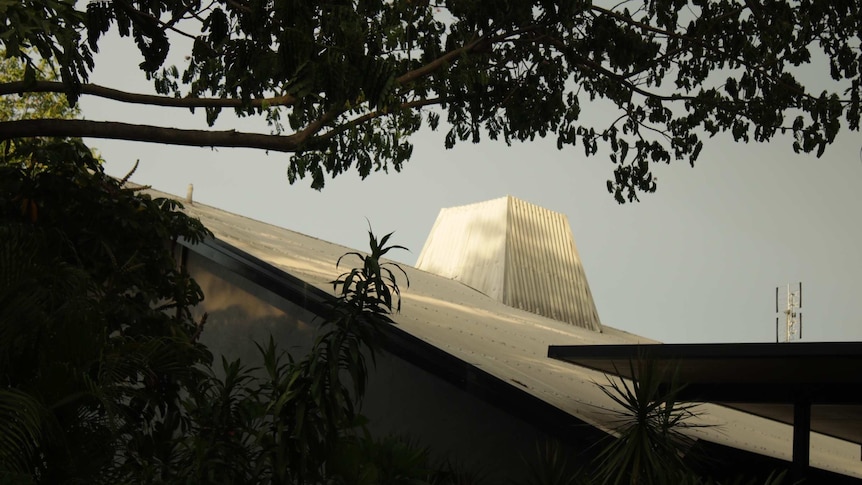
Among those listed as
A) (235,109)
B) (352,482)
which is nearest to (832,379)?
(352,482)

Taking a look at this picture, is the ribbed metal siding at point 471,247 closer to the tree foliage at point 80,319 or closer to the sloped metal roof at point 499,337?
the sloped metal roof at point 499,337

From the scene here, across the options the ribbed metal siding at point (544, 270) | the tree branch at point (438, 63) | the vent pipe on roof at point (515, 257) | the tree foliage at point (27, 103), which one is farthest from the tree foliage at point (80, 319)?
the tree foliage at point (27, 103)

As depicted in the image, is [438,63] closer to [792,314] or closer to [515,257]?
[515,257]

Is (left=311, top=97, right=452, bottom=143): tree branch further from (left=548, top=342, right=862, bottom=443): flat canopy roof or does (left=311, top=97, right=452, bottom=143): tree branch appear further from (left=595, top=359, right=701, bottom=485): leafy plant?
(left=595, top=359, right=701, bottom=485): leafy plant

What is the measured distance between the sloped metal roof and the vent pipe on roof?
815mm

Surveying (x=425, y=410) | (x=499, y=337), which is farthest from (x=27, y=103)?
(x=425, y=410)

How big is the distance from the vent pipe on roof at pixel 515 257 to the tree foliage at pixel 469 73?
5326mm

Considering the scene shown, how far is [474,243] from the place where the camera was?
16734 millimetres

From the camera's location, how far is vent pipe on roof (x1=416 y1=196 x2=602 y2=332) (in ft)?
52.4

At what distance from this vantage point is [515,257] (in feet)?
53.4

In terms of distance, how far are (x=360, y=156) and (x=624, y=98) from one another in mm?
3179

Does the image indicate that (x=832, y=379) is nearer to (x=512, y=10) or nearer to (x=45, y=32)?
(x=512, y=10)

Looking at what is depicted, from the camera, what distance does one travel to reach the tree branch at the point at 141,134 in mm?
6152

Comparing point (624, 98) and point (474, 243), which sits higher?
point (624, 98)
